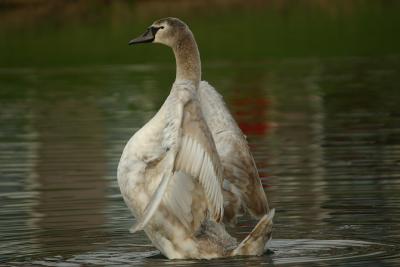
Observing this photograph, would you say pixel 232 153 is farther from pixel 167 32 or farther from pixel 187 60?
pixel 167 32

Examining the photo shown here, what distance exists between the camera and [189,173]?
9.38 metres

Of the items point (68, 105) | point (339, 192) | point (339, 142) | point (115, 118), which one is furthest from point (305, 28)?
point (339, 192)

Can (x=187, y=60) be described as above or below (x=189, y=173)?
above

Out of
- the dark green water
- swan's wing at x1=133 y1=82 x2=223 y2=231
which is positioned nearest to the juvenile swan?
swan's wing at x1=133 y1=82 x2=223 y2=231

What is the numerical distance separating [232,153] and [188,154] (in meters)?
1.05

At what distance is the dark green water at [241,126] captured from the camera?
10539 mm

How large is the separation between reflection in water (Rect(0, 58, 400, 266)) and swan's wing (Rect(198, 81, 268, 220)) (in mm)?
372

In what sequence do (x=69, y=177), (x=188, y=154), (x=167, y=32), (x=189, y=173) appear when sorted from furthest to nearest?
1. (x=69, y=177)
2. (x=167, y=32)
3. (x=189, y=173)
4. (x=188, y=154)

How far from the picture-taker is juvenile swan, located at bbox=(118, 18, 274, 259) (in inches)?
367

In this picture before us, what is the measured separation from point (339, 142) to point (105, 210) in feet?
17.3

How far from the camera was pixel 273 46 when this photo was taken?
36438 mm

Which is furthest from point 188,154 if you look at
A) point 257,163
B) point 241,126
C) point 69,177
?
point 241,126

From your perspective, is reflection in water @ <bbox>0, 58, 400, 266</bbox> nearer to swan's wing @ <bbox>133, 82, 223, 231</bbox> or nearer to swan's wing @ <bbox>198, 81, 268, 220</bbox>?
swan's wing @ <bbox>198, 81, 268, 220</bbox>

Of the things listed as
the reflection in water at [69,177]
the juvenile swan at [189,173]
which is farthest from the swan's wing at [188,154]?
the reflection in water at [69,177]
